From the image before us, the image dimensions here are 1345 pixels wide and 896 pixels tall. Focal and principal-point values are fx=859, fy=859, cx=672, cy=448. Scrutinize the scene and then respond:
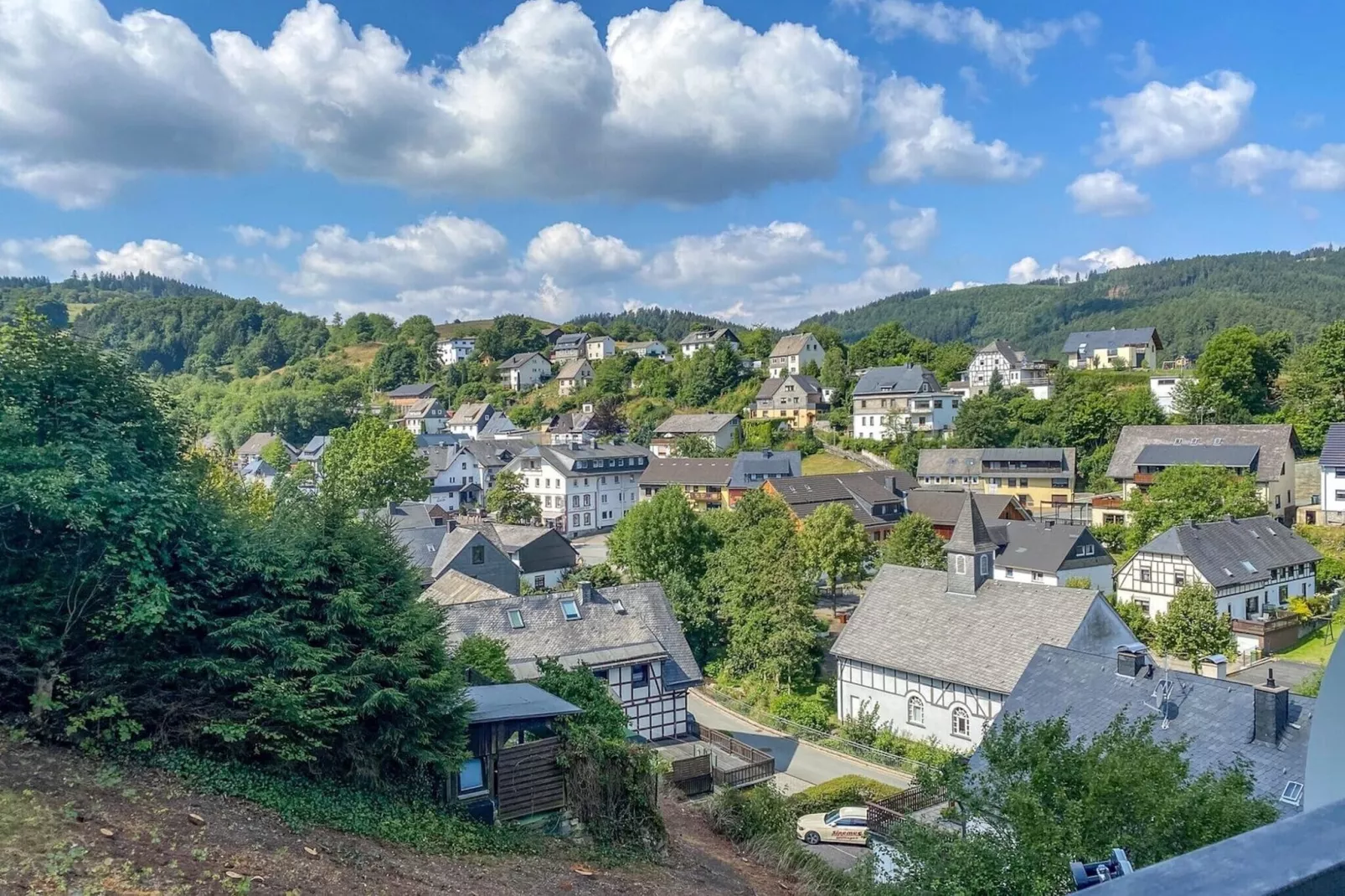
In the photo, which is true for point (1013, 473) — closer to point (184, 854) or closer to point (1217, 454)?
point (1217, 454)

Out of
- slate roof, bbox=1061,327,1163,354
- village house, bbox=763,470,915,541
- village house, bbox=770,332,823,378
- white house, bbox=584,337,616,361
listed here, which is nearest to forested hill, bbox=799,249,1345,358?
slate roof, bbox=1061,327,1163,354

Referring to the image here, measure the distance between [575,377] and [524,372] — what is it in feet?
38.2

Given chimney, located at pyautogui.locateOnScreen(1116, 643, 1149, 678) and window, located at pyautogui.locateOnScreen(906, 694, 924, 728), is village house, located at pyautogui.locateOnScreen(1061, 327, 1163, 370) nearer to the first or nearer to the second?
window, located at pyautogui.locateOnScreen(906, 694, 924, 728)

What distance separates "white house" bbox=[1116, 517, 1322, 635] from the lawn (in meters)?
33.4

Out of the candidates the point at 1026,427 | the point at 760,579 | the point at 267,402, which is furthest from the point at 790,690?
the point at 267,402

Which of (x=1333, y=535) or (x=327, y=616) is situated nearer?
(x=327, y=616)

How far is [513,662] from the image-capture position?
24.1 metres

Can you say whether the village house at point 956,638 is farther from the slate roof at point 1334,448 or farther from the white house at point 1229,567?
the slate roof at point 1334,448

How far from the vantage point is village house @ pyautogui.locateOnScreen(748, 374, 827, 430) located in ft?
285

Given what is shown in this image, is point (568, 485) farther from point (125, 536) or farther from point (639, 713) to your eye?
point (125, 536)

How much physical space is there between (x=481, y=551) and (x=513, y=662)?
15.8 metres

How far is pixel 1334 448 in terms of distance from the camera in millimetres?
48125

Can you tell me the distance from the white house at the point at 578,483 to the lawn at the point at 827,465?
15777mm

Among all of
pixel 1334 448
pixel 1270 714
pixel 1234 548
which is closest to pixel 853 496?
pixel 1234 548
